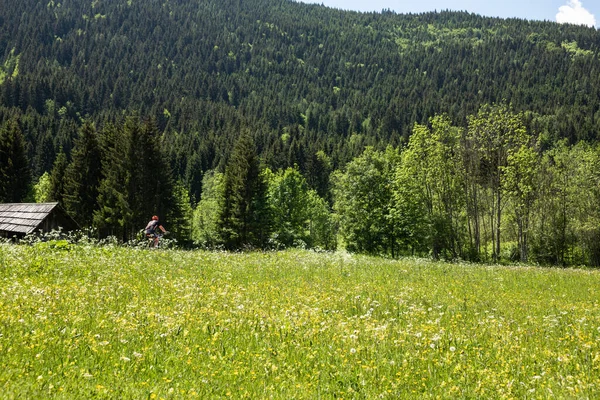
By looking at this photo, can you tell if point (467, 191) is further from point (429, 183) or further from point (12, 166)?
point (12, 166)

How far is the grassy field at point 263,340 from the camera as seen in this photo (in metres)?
4.87

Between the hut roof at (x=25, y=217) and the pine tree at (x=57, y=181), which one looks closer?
the hut roof at (x=25, y=217)

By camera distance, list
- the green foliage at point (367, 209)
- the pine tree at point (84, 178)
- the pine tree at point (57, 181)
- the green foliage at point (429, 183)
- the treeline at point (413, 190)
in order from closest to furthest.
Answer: the treeline at point (413, 190)
the green foliage at point (429, 183)
the green foliage at point (367, 209)
the pine tree at point (84, 178)
the pine tree at point (57, 181)

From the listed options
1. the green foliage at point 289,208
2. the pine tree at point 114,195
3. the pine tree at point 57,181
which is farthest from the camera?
the green foliage at point 289,208

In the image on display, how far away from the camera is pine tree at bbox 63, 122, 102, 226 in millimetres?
43094

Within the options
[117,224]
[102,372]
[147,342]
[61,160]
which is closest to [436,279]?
[147,342]

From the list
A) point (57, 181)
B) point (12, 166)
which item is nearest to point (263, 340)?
point (57, 181)

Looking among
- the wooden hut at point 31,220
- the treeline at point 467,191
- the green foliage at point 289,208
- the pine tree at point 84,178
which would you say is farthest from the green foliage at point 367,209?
the pine tree at point 84,178

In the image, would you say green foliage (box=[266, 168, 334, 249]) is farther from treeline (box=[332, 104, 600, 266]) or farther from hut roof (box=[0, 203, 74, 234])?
hut roof (box=[0, 203, 74, 234])

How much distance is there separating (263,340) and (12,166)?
54.8 m

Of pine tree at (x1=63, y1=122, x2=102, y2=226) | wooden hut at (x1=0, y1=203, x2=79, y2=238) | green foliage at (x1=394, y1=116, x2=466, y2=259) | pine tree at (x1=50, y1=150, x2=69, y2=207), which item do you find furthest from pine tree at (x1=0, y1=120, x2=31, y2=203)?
green foliage at (x1=394, y1=116, x2=466, y2=259)

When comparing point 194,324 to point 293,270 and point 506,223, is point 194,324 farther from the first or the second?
point 506,223

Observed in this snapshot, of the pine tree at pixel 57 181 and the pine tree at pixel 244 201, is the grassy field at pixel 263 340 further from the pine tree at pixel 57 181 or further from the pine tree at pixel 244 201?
the pine tree at pixel 57 181

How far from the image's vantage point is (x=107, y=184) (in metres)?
41.2
